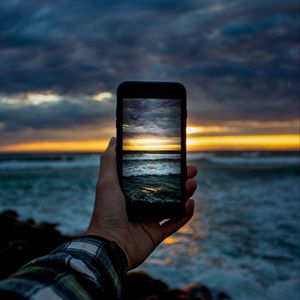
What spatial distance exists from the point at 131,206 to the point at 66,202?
11.4 m

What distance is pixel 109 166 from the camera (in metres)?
2.34

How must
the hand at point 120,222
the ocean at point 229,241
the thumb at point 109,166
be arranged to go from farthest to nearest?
the ocean at point 229,241 < the thumb at point 109,166 < the hand at point 120,222

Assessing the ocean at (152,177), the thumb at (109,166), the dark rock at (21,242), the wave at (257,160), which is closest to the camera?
the thumb at (109,166)

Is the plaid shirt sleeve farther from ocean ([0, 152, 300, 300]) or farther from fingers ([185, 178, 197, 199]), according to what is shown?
ocean ([0, 152, 300, 300])

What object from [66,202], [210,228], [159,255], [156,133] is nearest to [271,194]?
[210,228]

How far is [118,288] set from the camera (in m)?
1.47

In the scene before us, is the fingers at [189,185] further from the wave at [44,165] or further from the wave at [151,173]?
the wave at [44,165]

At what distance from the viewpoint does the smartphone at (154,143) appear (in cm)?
243

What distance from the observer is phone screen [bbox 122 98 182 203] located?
2.46 metres

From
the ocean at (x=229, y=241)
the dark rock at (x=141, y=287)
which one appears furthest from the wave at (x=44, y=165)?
the dark rock at (x=141, y=287)

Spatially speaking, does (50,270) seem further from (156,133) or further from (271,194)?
(271,194)

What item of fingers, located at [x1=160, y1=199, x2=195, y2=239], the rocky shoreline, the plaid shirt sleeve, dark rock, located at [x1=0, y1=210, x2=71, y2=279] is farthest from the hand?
dark rock, located at [x1=0, y1=210, x2=71, y2=279]

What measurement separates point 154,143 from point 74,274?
1.40 meters

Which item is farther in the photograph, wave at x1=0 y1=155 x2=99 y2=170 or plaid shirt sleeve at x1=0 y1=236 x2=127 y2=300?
wave at x1=0 y1=155 x2=99 y2=170
